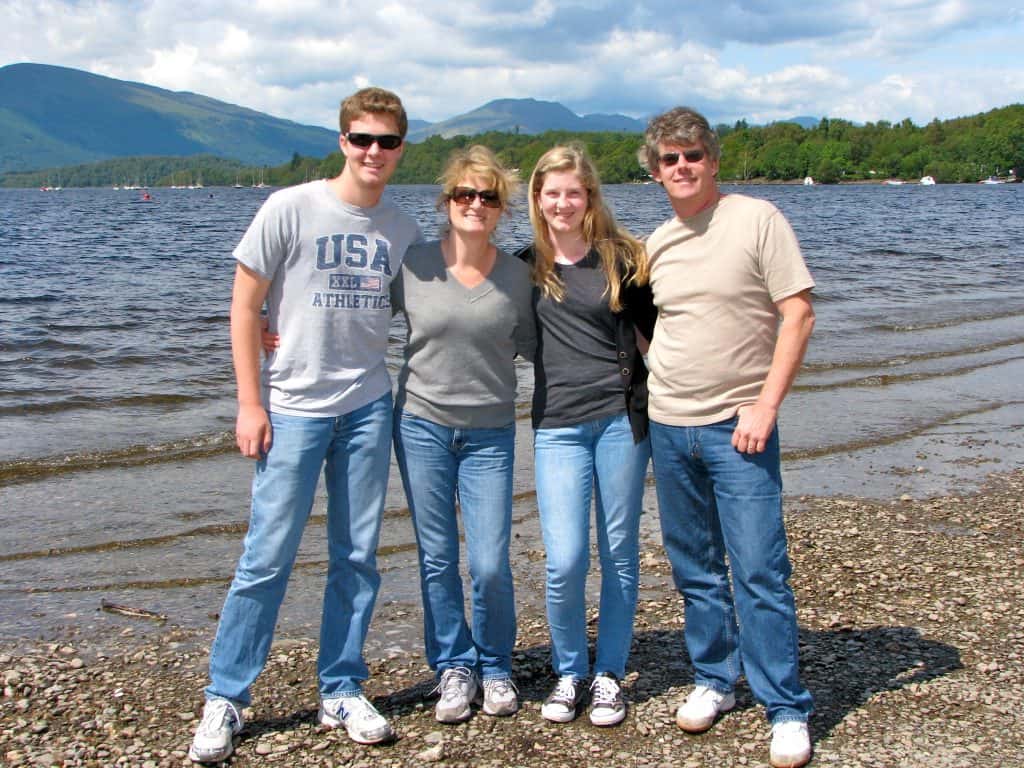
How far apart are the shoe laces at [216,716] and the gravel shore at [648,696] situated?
170 millimetres

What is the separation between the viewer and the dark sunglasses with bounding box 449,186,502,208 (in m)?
4.38

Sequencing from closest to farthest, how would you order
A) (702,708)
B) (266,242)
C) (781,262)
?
(781,262)
(266,242)
(702,708)

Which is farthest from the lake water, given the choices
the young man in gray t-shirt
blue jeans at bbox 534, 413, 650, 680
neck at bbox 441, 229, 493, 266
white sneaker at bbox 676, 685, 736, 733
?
neck at bbox 441, 229, 493, 266

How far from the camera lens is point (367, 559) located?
4492 mm

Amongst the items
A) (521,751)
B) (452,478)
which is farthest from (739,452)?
(521,751)

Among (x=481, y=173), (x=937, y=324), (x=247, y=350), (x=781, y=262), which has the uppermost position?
(x=481, y=173)

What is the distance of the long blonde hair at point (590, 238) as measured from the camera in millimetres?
4422

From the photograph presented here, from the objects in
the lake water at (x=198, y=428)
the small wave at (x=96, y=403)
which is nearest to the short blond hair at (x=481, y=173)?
the lake water at (x=198, y=428)

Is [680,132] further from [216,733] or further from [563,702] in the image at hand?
[216,733]

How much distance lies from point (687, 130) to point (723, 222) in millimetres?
425

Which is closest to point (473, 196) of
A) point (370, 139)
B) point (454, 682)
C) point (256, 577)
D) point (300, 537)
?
point (370, 139)

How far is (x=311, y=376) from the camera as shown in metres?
4.26

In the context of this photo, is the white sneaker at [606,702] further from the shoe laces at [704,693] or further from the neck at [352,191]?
the neck at [352,191]

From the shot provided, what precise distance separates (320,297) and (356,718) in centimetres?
198
